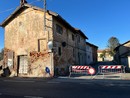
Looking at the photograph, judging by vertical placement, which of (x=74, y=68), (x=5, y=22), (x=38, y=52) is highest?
(x=5, y=22)

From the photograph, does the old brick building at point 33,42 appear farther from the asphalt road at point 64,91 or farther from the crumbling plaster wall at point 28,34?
the asphalt road at point 64,91

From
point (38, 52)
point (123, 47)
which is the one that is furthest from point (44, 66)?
point (123, 47)

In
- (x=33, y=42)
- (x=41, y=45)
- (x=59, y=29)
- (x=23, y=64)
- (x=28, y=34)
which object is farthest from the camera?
(x=59, y=29)

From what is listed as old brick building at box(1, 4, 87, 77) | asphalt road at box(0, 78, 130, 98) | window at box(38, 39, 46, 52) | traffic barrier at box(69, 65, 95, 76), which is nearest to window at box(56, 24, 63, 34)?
old brick building at box(1, 4, 87, 77)

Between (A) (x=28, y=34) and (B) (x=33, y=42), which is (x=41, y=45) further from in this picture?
(A) (x=28, y=34)

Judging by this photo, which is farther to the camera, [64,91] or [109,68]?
[109,68]

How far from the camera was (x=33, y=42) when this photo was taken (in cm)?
2156

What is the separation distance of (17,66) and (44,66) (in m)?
3.85

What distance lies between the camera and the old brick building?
816 inches

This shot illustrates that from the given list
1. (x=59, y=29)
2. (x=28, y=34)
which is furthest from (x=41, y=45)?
(x=59, y=29)

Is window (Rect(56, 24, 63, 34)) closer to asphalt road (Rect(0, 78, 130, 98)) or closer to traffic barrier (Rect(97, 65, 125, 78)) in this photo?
traffic barrier (Rect(97, 65, 125, 78))

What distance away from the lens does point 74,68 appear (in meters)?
19.9

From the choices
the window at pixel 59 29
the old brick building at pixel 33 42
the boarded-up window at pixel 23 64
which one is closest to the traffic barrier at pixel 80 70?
the old brick building at pixel 33 42

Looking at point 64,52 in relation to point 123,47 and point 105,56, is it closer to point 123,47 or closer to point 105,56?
point 123,47
